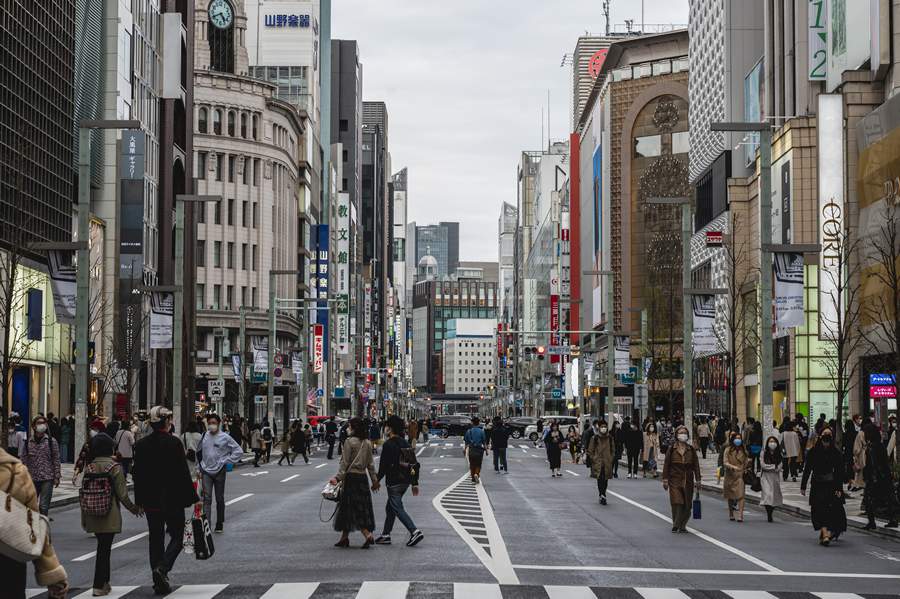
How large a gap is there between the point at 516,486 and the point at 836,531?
17.5 metres

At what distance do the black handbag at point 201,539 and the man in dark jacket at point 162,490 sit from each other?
53.5 inches

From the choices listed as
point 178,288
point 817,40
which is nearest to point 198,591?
point 178,288

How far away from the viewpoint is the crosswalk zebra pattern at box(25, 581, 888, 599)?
13992 millimetres

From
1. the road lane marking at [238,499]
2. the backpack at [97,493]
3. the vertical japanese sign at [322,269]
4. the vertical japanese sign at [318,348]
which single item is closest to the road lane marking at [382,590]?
the backpack at [97,493]

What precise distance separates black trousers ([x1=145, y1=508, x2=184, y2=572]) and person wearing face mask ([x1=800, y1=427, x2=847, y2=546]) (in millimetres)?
10552

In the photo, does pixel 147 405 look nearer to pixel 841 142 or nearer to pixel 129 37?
pixel 129 37

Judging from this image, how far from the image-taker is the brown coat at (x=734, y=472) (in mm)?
25844

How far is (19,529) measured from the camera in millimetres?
7406

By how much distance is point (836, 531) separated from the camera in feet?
69.9

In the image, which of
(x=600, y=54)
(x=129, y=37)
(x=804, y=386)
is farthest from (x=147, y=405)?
(x=600, y=54)

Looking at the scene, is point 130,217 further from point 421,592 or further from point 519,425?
point 421,592

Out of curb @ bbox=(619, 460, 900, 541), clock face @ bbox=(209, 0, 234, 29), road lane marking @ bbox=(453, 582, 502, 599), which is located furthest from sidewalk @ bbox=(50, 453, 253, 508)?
clock face @ bbox=(209, 0, 234, 29)

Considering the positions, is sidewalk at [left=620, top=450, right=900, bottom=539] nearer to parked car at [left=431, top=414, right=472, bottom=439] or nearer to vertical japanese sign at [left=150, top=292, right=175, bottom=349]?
vertical japanese sign at [left=150, top=292, right=175, bottom=349]

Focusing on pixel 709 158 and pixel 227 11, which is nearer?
pixel 709 158
